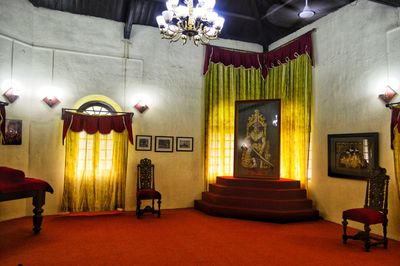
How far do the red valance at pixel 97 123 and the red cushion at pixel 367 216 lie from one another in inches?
200

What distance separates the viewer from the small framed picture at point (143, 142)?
810cm

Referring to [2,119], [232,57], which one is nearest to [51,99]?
[2,119]

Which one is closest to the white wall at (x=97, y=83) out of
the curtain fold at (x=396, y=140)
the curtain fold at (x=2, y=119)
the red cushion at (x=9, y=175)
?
the curtain fold at (x=2, y=119)

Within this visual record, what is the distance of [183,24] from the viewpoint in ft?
16.5

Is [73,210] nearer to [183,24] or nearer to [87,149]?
[87,149]

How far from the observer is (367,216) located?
16.5 feet

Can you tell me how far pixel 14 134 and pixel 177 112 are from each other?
3.84 meters

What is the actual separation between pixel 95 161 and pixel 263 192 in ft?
13.1

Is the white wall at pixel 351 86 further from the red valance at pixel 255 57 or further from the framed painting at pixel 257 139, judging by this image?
the framed painting at pixel 257 139

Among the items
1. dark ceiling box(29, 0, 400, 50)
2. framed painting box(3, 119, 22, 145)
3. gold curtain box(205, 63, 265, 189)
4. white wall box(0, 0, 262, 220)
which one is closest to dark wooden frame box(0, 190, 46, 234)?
white wall box(0, 0, 262, 220)

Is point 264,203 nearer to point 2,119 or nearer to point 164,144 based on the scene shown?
point 164,144

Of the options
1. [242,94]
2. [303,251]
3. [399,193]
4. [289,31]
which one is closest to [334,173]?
[399,193]

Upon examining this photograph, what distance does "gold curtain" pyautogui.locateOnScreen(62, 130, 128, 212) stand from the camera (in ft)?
24.0

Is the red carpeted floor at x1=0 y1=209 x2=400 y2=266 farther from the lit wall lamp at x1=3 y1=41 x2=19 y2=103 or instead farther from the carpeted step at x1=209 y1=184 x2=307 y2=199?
the lit wall lamp at x1=3 y1=41 x2=19 y2=103
